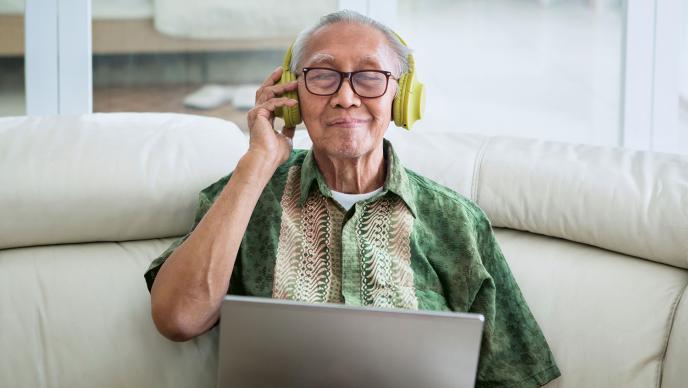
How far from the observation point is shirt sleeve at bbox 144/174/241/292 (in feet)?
5.57

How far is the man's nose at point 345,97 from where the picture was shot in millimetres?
1754

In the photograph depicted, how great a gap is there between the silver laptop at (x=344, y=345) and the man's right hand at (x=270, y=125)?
0.56m

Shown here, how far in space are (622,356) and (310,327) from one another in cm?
76

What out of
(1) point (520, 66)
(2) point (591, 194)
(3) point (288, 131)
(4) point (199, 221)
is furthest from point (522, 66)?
(4) point (199, 221)

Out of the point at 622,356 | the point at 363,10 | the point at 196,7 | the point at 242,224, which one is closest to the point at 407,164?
the point at 242,224

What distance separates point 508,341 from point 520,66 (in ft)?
6.12

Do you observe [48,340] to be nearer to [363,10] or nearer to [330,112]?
[330,112]

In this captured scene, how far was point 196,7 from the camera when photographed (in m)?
3.09

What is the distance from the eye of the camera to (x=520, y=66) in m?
3.39

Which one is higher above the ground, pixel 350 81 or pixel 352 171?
pixel 350 81

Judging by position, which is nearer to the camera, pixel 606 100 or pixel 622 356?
pixel 622 356

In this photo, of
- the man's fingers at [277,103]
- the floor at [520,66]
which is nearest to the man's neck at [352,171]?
the man's fingers at [277,103]

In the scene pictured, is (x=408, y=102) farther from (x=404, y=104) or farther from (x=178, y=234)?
(x=178, y=234)

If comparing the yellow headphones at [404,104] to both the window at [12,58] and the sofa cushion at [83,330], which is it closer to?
the sofa cushion at [83,330]
